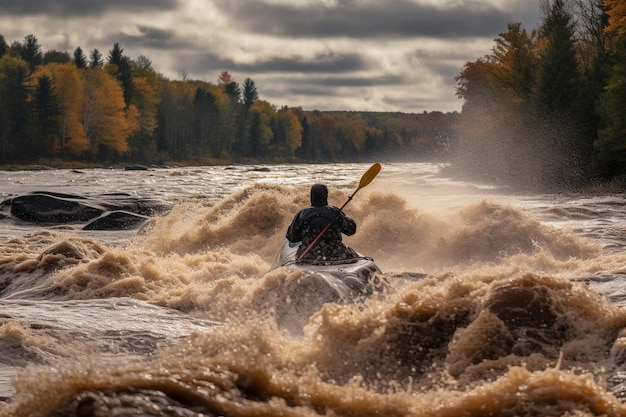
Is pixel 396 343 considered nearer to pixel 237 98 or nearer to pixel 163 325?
pixel 163 325

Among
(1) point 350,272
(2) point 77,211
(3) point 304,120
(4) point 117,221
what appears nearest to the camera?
(1) point 350,272

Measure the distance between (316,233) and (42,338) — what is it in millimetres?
4446

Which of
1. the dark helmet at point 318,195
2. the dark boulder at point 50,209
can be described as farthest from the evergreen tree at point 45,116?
the dark helmet at point 318,195

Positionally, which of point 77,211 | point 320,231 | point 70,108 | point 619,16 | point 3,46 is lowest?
point 77,211

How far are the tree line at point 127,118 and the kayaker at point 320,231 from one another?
51378 millimetres

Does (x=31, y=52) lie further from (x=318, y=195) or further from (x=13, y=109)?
(x=318, y=195)

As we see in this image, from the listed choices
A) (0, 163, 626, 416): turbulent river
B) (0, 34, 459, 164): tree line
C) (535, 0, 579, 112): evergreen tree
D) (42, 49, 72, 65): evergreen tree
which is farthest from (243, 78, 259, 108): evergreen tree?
(0, 163, 626, 416): turbulent river

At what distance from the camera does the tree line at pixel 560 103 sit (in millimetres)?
34906

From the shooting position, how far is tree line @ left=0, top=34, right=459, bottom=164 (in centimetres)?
6638

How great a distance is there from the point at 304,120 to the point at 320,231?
117 metres

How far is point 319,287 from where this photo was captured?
30.2 ft

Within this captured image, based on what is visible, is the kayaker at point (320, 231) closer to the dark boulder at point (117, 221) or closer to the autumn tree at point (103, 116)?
the dark boulder at point (117, 221)

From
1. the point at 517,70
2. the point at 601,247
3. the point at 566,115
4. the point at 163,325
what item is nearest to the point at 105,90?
the point at 517,70

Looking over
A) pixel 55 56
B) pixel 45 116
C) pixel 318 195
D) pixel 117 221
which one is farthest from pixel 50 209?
pixel 55 56
